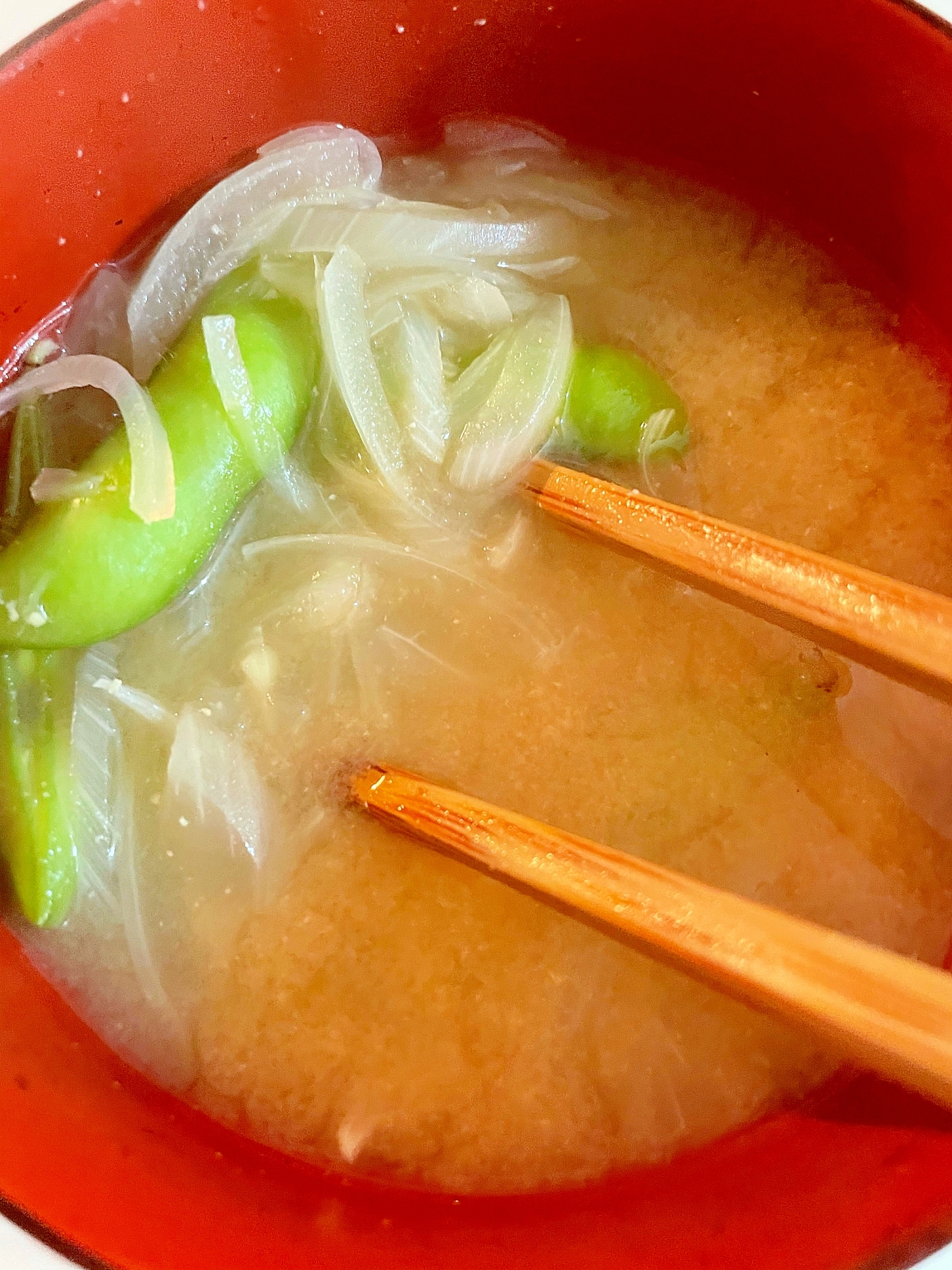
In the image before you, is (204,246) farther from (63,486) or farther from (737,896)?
(737,896)

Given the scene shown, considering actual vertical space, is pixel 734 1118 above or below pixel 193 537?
below

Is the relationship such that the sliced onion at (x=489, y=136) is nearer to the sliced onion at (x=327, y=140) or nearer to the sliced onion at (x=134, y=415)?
the sliced onion at (x=327, y=140)

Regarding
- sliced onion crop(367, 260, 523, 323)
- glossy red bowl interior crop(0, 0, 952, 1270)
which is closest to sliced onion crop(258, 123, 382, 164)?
glossy red bowl interior crop(0, 0, 952, 1270)

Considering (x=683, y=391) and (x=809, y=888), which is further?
(x=683, y=391)

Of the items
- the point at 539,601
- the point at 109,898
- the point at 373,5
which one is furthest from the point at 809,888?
the point at 373,5

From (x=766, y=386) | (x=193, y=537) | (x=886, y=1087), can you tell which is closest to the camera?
(x=886, y=1087)

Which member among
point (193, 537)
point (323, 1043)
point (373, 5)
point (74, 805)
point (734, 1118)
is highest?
point (373, 5)

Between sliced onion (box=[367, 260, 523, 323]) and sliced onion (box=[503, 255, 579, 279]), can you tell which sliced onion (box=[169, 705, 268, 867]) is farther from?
sliced onion (box=[503, 255, 579, 279])

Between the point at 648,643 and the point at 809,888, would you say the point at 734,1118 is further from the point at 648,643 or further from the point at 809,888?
the point at 648,643

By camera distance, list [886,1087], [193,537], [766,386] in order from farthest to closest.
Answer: [766,386] < [193,537] < [886,1087]
